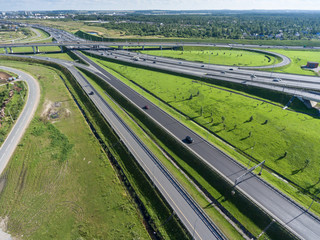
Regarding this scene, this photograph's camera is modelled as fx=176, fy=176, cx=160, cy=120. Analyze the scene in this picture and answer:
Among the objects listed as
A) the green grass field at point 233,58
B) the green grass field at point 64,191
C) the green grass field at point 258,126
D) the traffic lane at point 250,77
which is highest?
the green grass field at point 233,58

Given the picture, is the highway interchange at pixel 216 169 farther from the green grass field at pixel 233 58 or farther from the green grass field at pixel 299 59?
the green grass field at pixel 233 58

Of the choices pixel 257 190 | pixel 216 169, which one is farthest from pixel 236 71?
pixel 257 190

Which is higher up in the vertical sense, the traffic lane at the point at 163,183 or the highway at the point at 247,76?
the highway at the point at 247,76

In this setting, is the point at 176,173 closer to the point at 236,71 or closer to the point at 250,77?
the point at 250,77

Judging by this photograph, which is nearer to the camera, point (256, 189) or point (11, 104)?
point (256, 189)

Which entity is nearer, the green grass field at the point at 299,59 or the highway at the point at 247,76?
the highway at the point at 247,76

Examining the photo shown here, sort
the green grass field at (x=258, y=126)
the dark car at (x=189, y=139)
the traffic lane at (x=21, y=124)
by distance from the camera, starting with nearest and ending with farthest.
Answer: the green grass field at (x=258, y=126)
the traffic lane at (x=21, y=124)
the dark car at (x=189, y=139)

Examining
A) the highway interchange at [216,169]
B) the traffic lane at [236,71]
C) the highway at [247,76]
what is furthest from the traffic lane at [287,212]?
the traffic lane at [236,71]
